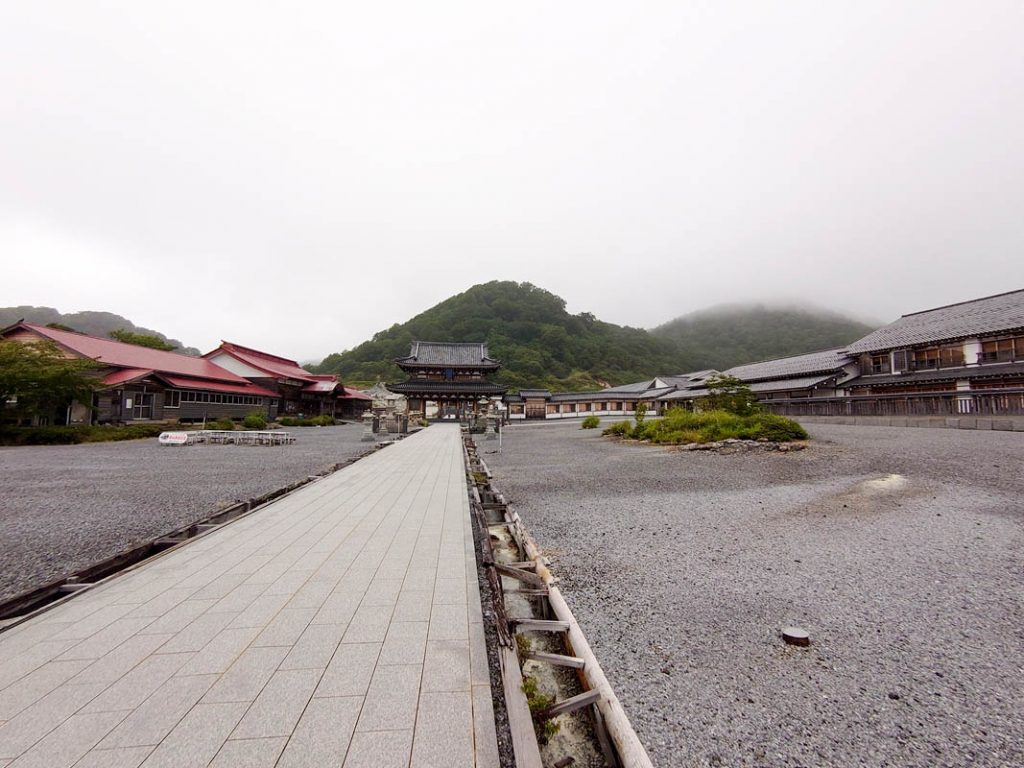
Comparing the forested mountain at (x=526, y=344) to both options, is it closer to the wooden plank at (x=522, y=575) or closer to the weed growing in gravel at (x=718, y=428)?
the weed growing in gravel at (x=718, y=428)

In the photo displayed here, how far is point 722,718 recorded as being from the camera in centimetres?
246

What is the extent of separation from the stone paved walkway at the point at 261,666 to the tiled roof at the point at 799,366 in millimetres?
32667

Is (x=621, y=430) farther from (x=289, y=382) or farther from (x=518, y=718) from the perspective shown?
(x=289, y=382)

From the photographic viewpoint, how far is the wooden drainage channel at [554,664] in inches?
79.1

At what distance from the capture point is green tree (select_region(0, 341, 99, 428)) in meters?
17.0

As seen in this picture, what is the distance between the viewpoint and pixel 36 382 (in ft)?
56.6

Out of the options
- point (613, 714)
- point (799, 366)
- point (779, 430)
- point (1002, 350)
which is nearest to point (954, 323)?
point (1002, 350)

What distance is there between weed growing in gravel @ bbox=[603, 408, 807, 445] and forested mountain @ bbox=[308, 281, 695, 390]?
46.5 meters

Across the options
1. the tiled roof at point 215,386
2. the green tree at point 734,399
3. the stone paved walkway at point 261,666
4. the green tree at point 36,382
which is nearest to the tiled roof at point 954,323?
the green tree at point 734,399

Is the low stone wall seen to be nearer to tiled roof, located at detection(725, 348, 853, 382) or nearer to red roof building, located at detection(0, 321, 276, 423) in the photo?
tiled roof, located at detection(725, 348, 853, 382)

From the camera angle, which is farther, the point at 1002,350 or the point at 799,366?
the point at 799,366

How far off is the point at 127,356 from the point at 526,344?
59032mm

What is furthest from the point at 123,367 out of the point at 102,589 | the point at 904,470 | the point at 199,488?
the point at 904,470

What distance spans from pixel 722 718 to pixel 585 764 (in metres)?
0.95
